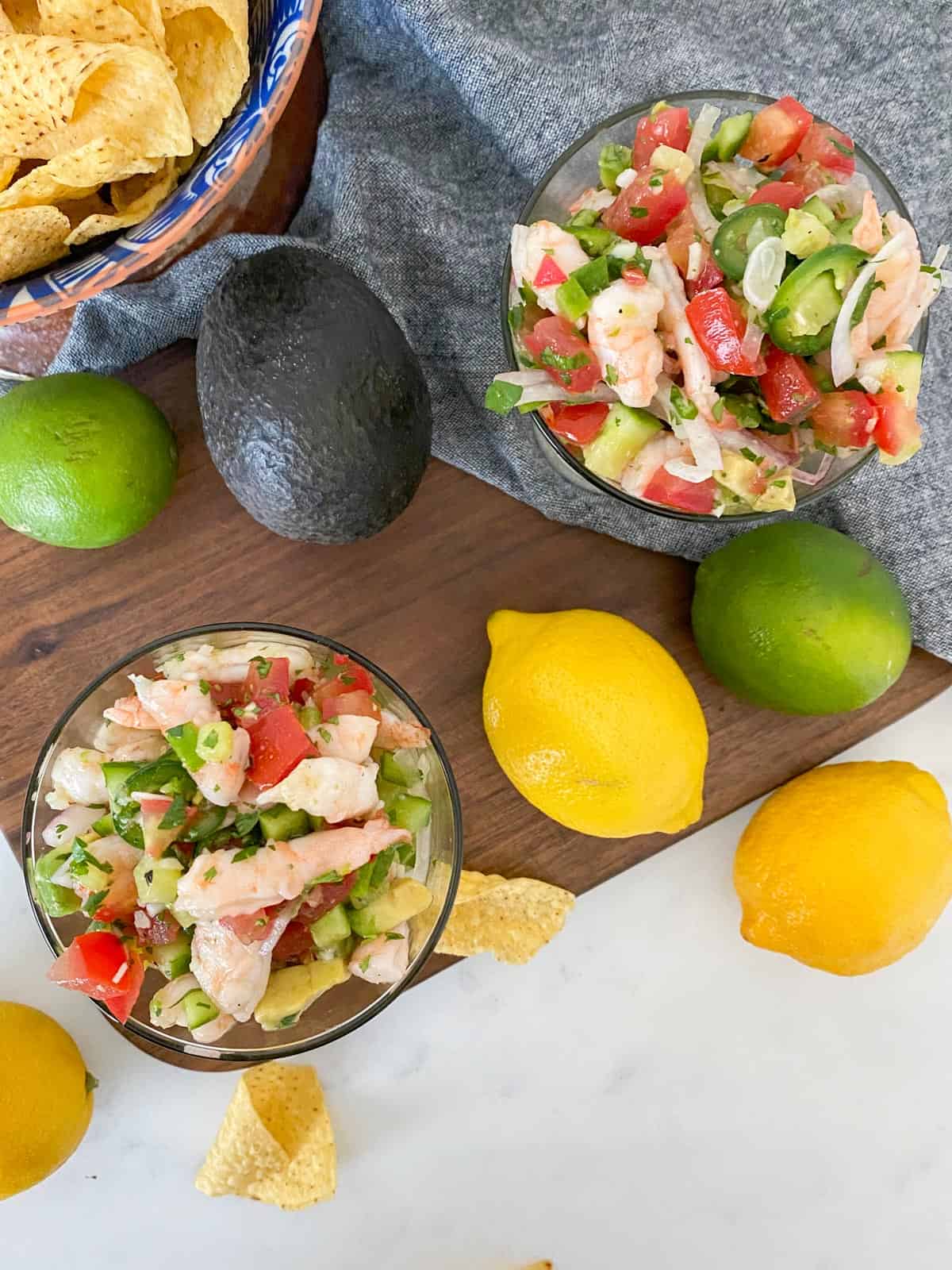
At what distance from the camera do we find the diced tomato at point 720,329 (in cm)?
90

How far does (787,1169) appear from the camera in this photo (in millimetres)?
1376

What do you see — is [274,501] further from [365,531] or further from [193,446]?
[193,446]

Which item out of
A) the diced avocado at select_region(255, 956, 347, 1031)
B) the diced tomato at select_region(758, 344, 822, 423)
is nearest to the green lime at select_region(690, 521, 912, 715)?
the diced tomato at select_region(758, 344, 822, 423)

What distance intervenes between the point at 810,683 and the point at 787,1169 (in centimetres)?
70

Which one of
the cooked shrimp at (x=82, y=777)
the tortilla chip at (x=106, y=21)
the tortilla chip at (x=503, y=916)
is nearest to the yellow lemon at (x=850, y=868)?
the tortilla chip at (x=503, y=916)

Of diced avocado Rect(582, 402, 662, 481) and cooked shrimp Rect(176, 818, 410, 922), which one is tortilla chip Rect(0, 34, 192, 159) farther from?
cooked shrimp Rect(176, 818, 410, 922)

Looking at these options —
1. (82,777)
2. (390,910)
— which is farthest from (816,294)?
(82,777)

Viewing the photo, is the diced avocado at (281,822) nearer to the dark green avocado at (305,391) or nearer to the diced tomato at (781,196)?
the dark green avocado at (305,391)

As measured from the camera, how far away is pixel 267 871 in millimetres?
881

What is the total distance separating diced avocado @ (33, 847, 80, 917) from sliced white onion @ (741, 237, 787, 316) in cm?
76

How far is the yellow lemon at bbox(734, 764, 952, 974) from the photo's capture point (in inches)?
44.1

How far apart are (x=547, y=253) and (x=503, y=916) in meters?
0.69

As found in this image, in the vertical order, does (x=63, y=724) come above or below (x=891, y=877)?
above

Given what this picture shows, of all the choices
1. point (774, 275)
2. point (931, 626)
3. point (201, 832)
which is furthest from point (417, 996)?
point (774, 275)
